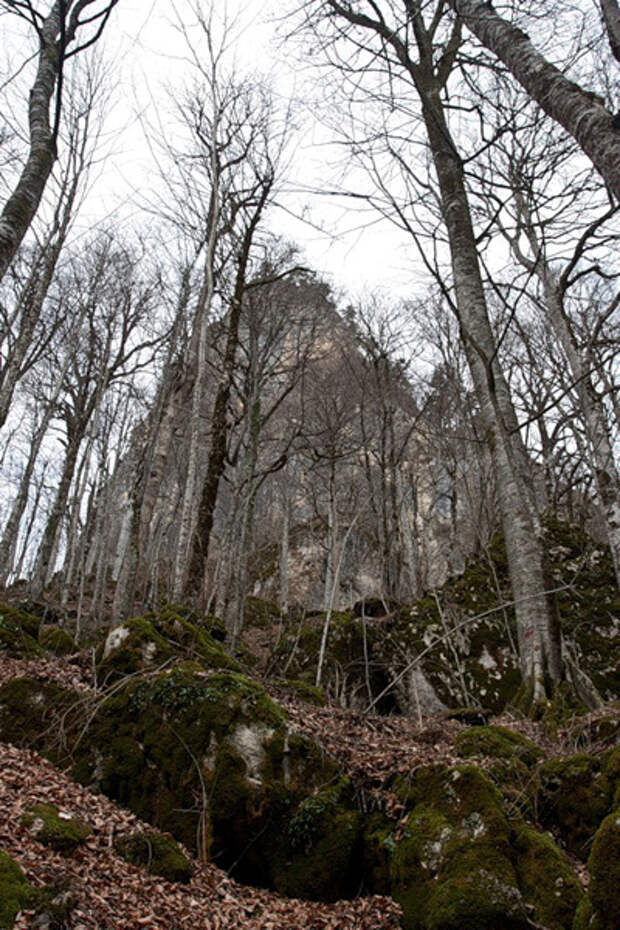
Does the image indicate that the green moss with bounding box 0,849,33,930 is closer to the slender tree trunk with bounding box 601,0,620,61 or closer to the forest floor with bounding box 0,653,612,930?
the forest floor with bounding box 0,653,612,930

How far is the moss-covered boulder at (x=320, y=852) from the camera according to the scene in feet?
10.1

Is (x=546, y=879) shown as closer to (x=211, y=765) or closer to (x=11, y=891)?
(x=211, y=765)

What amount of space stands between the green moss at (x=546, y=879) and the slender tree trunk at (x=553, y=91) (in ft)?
11.5

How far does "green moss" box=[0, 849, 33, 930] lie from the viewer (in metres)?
1.99

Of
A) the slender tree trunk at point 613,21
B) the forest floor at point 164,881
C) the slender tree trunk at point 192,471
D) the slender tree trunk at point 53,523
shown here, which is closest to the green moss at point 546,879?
the forest floor at point 164,881

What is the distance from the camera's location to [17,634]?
563 centimetres

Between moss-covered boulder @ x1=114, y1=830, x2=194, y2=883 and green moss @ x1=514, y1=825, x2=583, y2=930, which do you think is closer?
green moss @ x1=514, y1=825, x2=583, y2=930

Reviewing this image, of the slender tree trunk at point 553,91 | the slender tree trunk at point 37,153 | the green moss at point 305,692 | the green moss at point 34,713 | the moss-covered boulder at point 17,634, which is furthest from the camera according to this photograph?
the green moss at point 305,692

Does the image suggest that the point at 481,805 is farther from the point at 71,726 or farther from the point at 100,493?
the point at 100,493

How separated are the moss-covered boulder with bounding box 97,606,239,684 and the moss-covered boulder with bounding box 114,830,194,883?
1.51 metres

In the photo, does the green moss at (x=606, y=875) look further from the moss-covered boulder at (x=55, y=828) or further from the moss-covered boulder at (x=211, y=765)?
the moss-covered boulder at (x=55, y=828)

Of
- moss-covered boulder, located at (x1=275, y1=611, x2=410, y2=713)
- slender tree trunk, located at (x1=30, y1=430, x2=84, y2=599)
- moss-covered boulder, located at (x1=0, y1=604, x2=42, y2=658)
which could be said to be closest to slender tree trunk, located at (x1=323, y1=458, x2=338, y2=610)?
moss-covered boulder, located at (x1=275, y1=611, x2=410, y2=713)

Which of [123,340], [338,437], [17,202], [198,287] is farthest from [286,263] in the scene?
[17,202]

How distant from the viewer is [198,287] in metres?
13.4
